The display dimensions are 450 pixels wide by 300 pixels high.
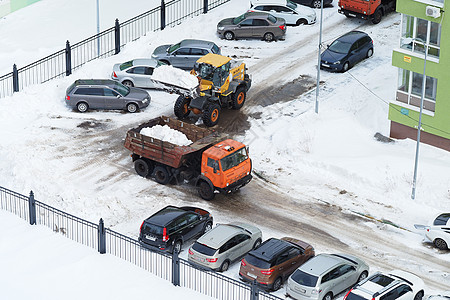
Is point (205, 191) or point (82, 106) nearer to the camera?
point (205, 191)

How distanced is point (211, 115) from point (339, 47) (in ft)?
33.7

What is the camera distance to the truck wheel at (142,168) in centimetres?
4075

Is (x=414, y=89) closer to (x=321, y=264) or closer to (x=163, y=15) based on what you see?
(x=321, y=264)

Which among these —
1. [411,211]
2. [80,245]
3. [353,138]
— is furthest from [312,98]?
[80,245]

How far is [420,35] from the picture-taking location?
4206 cm

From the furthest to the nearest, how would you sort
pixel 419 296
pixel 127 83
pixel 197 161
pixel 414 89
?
pixel 127 83 < pixel 414 89 < pixel 197 161 < pixel 419 296

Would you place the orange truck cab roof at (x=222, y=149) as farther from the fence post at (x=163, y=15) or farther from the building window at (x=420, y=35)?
the fence post at (x=163, y=15)

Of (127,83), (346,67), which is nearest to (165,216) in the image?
(127,83)

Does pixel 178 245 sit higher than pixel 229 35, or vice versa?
pixel 229 35

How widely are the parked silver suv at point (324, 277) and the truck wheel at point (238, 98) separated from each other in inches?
616

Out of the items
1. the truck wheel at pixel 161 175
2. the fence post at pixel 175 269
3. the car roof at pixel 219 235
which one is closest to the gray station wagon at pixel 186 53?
the truck wheel at pixel 161 175

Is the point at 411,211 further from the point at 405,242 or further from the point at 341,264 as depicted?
the point at 341,264

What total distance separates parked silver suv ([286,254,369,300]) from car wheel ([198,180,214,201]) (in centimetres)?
783

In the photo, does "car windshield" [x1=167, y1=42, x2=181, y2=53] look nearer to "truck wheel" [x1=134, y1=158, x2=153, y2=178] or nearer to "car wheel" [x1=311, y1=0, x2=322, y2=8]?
"car wheel" [x1=311, y1=0, x2=322, y2=8]
